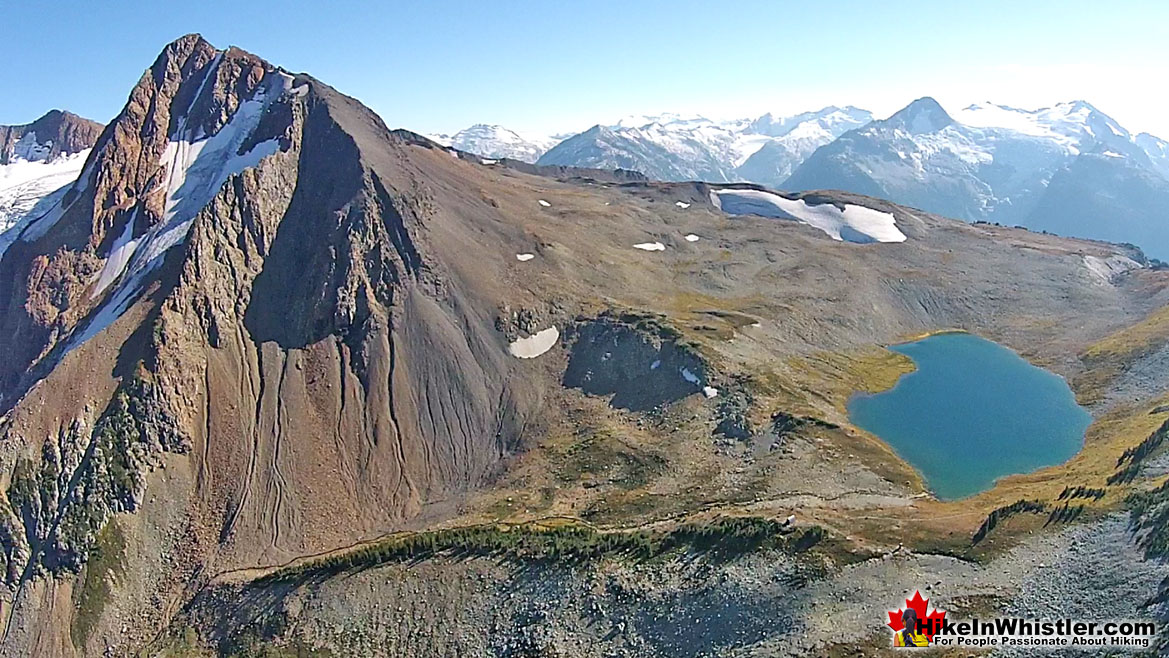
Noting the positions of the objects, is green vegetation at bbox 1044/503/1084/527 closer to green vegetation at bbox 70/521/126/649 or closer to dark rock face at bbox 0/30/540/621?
dark rock face at bbox 0/30/540/621

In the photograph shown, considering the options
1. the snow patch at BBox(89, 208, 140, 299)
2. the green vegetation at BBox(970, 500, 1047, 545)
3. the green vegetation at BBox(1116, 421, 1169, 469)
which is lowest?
the green vegetation at BBox(970, 500, 1047, 545)

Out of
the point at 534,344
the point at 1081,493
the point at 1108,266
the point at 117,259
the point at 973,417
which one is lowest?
the point at 973,417

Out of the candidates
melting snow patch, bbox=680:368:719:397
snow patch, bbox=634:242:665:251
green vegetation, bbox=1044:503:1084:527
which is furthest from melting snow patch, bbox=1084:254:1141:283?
green vegetation, bbox=1044:503:1084:527

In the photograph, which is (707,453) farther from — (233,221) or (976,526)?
(233,221)

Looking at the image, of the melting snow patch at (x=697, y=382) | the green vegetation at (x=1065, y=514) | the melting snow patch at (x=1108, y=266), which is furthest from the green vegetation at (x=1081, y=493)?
the melting snow patch at (x=1108, y=266)

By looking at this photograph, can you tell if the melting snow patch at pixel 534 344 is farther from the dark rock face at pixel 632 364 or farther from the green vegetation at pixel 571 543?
the green vegetation at pixel 571 543

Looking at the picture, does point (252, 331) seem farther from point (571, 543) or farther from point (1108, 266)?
point (1108, 266)

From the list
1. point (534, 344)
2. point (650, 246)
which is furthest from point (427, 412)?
point (650, 246)
